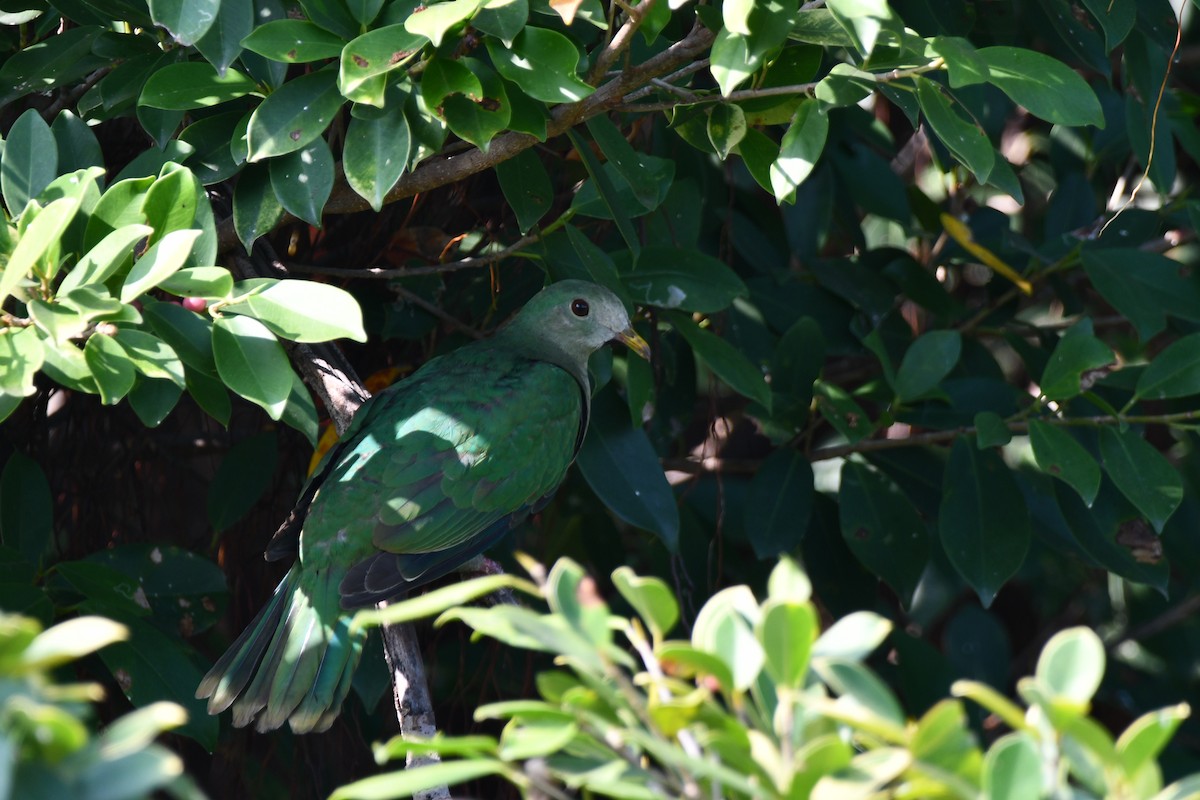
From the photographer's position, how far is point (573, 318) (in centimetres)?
405

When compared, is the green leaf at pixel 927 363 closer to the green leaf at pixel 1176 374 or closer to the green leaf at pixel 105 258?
the green leaf at pixel 1176 374

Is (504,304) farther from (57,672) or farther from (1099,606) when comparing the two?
(1099,606)

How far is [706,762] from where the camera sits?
1.17m

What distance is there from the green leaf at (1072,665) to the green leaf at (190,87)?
1.91m

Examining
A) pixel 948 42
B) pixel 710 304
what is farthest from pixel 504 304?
pixel 948 42

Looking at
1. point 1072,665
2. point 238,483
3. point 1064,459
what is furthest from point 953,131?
point 238,483

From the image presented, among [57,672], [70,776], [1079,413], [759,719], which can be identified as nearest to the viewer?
[70,776]

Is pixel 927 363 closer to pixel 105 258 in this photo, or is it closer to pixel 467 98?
pixel 467 98

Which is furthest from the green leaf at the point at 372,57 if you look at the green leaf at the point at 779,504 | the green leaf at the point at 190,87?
the green leaf at the point at 779,504

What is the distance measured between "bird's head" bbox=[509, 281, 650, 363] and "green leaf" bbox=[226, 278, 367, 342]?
5.85 feet

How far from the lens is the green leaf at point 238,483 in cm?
353

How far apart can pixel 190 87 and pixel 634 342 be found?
5.29 ft

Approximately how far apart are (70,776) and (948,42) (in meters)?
1.84

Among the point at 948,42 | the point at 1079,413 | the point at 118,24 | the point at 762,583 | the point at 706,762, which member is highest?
the point at 948,42
